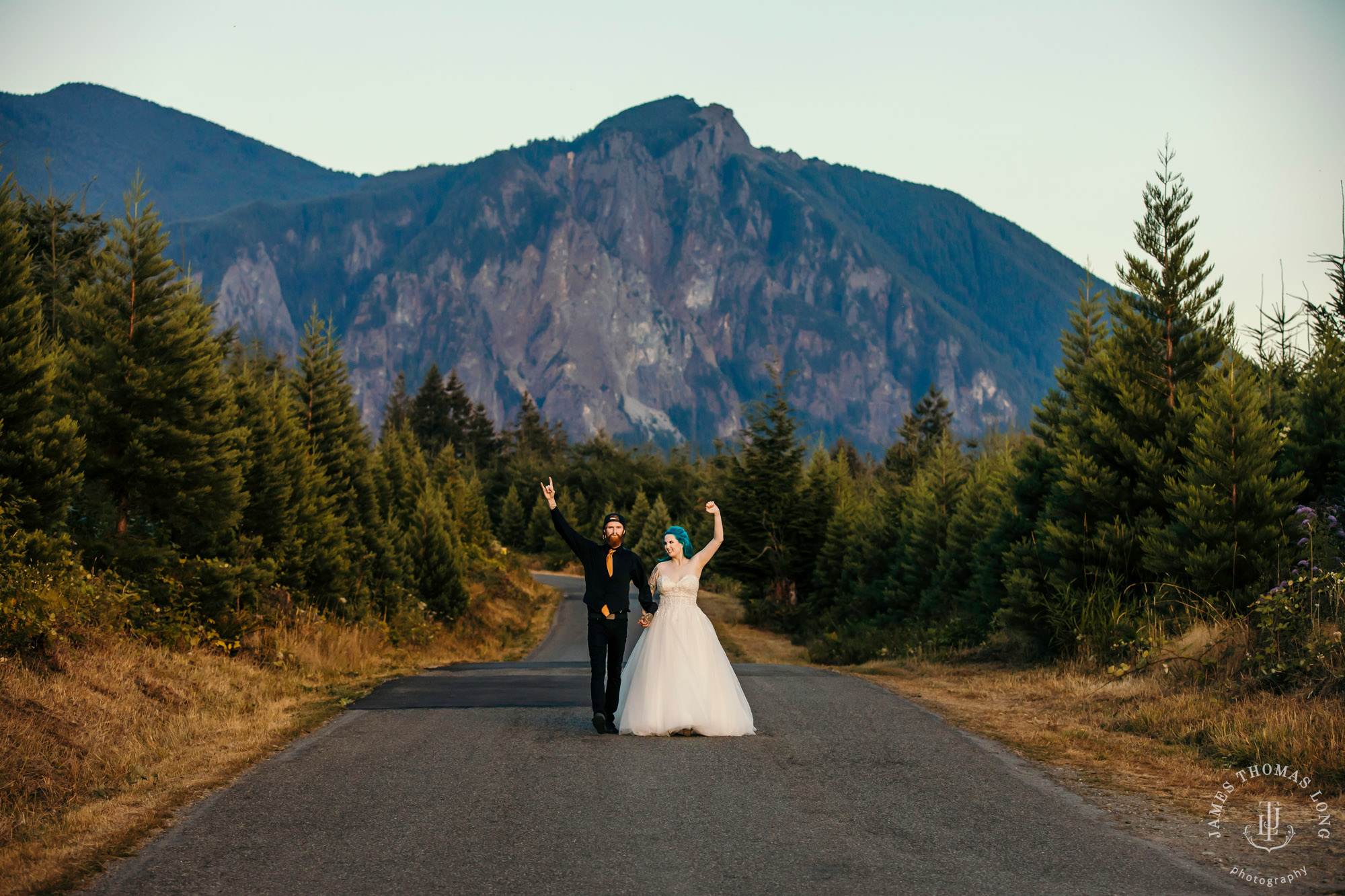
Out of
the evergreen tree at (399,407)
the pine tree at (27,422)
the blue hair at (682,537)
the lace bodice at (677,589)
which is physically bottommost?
the lace bodice at (677,589)


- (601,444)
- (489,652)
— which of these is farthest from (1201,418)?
(601,444)

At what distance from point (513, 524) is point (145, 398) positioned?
81288 millimetres

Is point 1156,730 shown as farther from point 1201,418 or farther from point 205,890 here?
point 205,890

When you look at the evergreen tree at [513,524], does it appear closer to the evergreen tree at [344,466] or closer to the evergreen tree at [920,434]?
the evergreen tree at [920,434]

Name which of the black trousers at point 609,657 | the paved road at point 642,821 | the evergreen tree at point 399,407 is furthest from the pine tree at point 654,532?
the paved road at point 642,821

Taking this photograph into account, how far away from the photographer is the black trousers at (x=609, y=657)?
10.9 meters

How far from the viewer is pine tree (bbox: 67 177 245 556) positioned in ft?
51.4

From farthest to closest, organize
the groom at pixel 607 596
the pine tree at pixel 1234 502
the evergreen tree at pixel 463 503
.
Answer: the evergreen tree at pixel 463 503
the pine tree at pixel 1234 502
the groom at pixel 607 596

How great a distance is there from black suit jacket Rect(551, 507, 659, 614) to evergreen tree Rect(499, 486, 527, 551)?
3359 inches

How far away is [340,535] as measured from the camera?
23734mm

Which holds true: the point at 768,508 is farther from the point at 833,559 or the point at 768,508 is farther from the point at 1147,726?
the point at 1147,726

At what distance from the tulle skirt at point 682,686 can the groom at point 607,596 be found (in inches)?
8.7

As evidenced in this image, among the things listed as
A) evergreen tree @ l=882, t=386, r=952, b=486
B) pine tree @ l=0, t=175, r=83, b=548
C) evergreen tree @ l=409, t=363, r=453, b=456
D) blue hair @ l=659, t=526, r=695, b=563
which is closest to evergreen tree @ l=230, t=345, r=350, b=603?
→ pine tree @ l=0, t=175, r=83, b=548

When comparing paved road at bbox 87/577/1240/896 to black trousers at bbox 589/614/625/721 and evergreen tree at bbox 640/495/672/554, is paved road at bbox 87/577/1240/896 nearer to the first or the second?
black trousers at bbox 589/614/625/721
